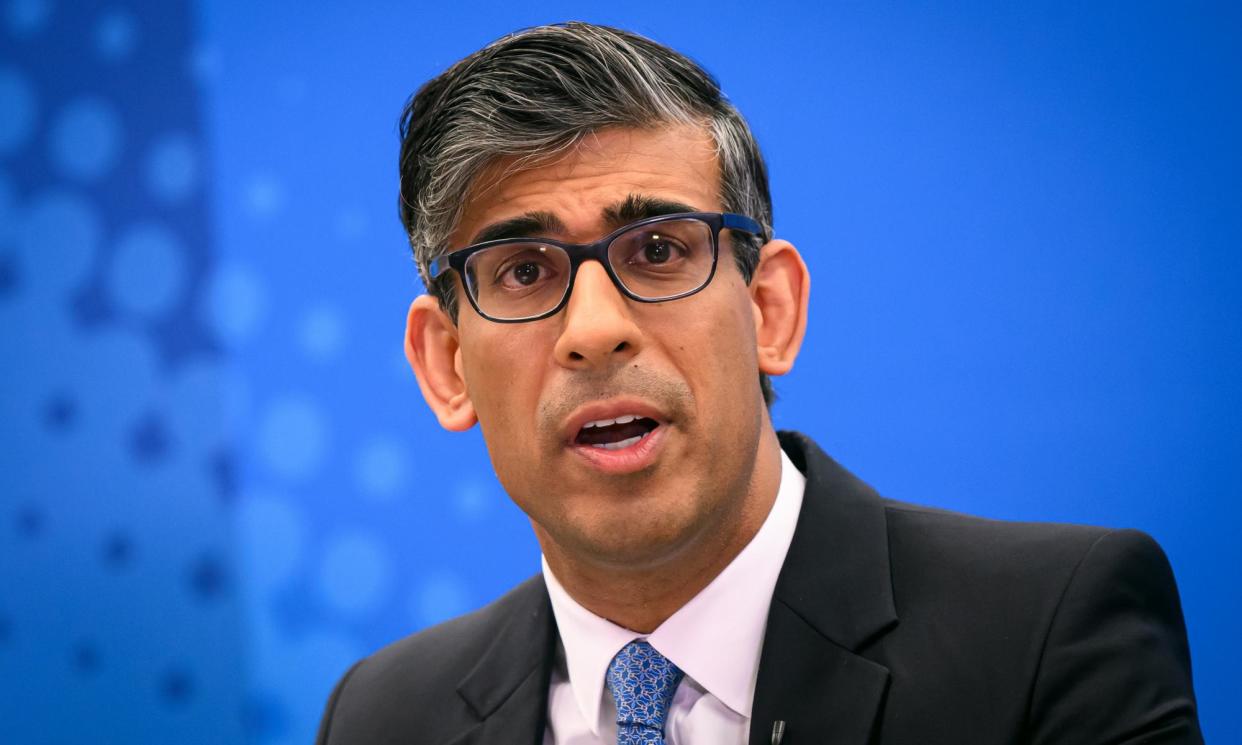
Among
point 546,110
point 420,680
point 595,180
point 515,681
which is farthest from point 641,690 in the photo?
point 546,110

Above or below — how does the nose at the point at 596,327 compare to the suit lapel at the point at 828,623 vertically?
above

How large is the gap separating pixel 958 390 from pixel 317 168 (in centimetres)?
144

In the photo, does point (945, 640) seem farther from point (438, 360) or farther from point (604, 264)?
point (438, 360)

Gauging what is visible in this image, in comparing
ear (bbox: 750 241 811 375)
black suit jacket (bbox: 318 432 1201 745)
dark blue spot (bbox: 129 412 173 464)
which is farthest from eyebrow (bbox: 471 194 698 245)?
dark blue spot (bbox: 129 412 173 464)

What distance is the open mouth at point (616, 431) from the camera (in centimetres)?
171

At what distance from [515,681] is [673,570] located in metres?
0.34

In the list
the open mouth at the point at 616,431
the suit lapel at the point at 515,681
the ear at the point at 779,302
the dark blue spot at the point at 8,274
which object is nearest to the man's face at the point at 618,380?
the open mouth at the point at 616,431

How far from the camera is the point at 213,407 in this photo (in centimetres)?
285

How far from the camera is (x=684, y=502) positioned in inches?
67.0

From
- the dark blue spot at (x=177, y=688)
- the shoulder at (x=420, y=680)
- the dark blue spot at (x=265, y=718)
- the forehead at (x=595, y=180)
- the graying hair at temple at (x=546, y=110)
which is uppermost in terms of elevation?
the graying hair at temple at (x=546, y=110)

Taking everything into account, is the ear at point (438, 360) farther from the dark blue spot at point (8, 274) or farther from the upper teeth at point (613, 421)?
the dark blue spot at point (8, 274)

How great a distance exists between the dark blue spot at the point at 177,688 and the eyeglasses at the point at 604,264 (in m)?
1.49

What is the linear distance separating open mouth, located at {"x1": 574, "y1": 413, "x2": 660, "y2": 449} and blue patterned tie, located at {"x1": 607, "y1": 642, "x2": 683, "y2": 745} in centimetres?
33

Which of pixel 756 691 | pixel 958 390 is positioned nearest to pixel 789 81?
pixel 958 390
